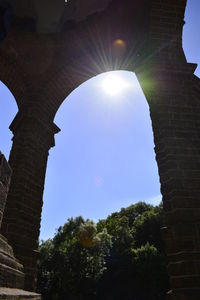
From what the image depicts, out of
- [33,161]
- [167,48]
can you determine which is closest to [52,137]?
[33,161]

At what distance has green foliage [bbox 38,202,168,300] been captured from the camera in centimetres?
1967

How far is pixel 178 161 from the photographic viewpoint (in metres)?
3.05

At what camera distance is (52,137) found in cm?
512

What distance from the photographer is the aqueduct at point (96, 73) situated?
9.17 ft

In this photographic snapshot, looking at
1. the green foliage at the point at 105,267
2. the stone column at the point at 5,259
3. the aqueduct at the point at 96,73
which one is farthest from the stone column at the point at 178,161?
the green foliage at the point at 105,267

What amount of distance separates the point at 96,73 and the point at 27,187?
302 centimetres

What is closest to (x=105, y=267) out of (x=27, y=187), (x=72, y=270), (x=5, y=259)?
(x=72, y=270)

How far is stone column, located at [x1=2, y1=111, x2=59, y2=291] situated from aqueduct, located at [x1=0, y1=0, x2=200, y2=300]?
Answer: 15 millimetres

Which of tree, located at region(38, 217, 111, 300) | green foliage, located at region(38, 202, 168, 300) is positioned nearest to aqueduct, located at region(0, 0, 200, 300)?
green foliage, located at region(38, 202, 168, 300)

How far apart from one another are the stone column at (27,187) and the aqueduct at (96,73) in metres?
0.02

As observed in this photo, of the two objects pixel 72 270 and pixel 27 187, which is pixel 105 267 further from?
pixel 27 187

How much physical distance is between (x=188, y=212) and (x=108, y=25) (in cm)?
427

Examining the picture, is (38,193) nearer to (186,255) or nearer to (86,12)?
(186,255)

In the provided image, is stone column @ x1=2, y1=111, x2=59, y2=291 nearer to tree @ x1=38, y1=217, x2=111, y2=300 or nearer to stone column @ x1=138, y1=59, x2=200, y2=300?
stone column @ x1=138, y1=59, x2=200, y2=300
